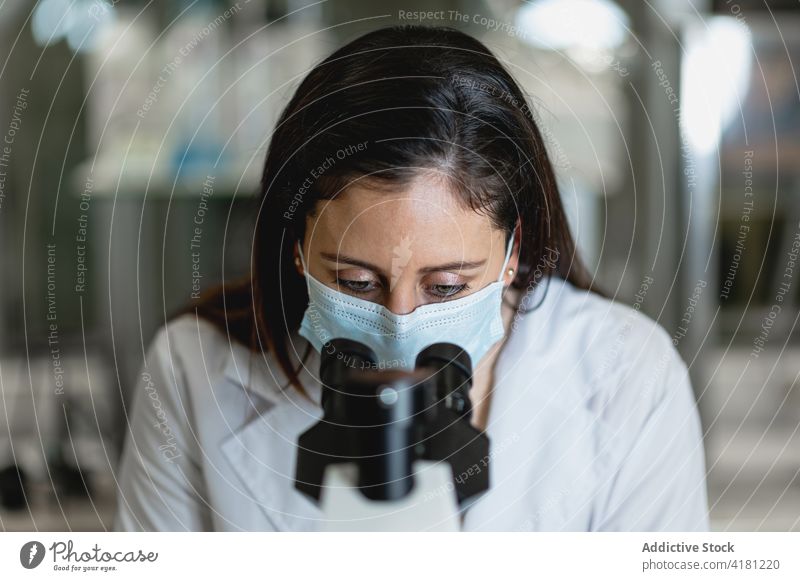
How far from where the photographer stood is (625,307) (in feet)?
2.39

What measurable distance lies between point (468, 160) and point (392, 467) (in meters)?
0.27

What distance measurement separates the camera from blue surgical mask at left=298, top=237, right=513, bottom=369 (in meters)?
0.61

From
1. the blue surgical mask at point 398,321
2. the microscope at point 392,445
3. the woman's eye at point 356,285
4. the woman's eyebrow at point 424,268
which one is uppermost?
the woman's eyebrow at point 424,268

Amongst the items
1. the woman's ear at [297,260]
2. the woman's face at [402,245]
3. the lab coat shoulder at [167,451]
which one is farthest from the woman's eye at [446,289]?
the lab coat shoulder at [167,451]

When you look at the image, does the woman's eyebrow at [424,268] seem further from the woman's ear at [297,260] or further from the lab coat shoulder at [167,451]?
the lab coat shoulder at [167,451]

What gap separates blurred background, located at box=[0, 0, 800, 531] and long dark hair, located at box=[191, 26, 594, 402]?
3 centimetres

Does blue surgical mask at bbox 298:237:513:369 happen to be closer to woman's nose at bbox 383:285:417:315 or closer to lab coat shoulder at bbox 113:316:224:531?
woman's nose at bbox 383:285:417:315

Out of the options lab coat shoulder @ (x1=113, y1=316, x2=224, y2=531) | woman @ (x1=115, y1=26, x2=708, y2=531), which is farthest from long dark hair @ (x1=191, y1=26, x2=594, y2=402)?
lab coat shoulder @ (x1=113, y1=316, x2=224, y2=531)

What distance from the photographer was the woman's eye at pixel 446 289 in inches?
23.7

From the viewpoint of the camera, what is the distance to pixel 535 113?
63 cm

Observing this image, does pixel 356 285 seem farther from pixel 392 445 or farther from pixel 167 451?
pixel 167 451

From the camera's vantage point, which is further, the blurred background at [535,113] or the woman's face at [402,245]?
the blurred background at [535,113]
